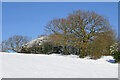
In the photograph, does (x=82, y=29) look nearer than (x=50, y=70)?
No

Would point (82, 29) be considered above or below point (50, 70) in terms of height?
above

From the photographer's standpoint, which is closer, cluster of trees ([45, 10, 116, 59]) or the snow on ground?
the snow on ground

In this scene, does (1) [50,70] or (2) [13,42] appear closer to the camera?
(1) [50,70]

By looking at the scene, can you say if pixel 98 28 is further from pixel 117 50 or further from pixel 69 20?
pixel 117 50

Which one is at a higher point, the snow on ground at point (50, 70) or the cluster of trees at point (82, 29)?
the cluster of trees at point (82, 29)

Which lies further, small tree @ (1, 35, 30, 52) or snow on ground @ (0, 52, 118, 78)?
small tree @ (1, 35, 30, 52)

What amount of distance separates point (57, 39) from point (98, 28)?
4.94 m

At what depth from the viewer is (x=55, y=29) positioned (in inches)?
659

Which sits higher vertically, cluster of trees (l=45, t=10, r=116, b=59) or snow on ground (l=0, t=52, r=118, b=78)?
cluster of trees (l=45, t=10, r=116, b=59)

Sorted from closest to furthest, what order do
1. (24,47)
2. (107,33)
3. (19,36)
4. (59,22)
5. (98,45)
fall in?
(98,45)
(107,33)
(59,22)
(24,47)
(19,36)

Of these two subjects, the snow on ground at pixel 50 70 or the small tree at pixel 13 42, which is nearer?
the snow on ground at pixel 50 70

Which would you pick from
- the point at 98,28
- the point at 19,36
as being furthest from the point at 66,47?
the point at 19,36

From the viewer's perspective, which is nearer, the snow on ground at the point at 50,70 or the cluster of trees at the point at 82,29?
the snow on ground at the point at 50,70

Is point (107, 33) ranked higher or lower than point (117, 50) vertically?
higher
